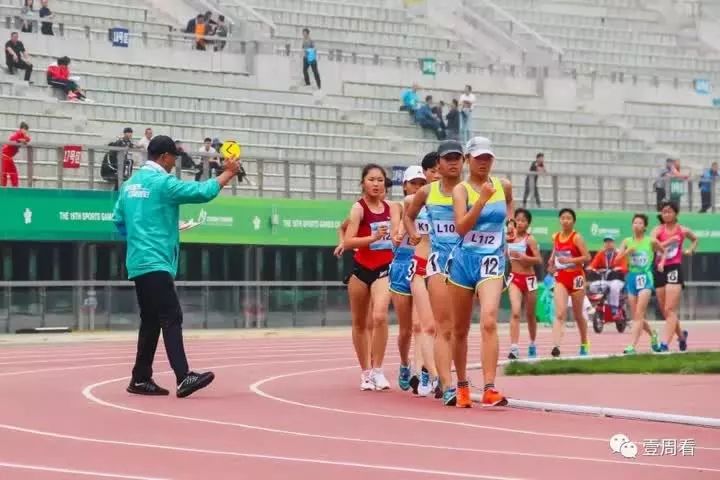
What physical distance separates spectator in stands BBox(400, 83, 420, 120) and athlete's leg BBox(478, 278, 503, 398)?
29221mm

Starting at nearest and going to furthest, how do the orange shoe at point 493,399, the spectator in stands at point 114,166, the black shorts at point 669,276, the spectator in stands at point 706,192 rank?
the orange shoe at point 493,399, the black shorts at point 669,276, the spectator in stands at point 114,166, the spectator in stands at point 706,192

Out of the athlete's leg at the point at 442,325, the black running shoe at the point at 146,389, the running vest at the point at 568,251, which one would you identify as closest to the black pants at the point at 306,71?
the running vest at the point at 568,251

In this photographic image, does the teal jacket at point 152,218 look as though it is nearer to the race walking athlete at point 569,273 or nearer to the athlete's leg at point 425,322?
the athlete's leg at point 425,322

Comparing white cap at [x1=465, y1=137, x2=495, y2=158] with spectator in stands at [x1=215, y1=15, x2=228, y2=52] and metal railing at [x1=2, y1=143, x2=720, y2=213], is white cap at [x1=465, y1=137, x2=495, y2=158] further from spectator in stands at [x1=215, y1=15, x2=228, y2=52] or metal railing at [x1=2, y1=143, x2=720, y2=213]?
spectator in stands at [x1=215, y1=15, x2=228, y2=52]

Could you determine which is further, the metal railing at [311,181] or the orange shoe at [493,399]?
the metal railing at [311,181]

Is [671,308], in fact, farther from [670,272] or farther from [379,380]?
[379,380]

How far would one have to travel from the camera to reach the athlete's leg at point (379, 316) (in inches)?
660

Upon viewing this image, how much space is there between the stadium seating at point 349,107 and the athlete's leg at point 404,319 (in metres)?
14.8

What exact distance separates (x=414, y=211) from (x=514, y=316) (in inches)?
287

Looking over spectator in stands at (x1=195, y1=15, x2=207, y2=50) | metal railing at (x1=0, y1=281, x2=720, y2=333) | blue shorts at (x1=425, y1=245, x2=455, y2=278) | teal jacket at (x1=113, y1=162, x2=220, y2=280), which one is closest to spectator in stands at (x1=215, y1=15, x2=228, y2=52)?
spectator in stands at (x1=195, y1=15, x2=207, y2=50)

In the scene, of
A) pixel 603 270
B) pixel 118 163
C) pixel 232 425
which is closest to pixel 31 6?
pixel 118 163

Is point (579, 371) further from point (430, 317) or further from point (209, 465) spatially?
point (209, 465)

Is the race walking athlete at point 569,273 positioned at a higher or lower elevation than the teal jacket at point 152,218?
lower

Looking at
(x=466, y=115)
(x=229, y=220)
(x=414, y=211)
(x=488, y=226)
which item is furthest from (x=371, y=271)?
(x=466, y=115)
